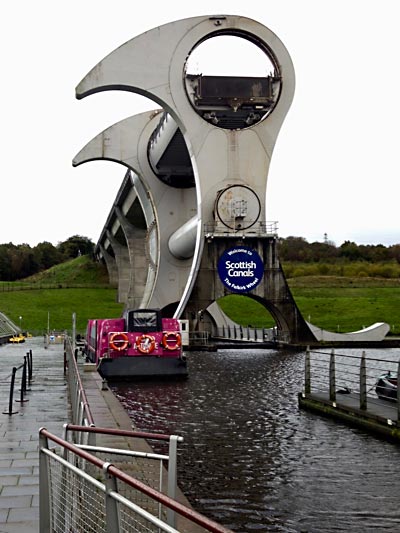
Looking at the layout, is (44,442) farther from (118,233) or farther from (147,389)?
(118,233)

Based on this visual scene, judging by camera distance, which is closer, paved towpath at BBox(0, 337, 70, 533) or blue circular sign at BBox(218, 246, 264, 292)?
paved towpath at BBox(0, 337, 70, 533)

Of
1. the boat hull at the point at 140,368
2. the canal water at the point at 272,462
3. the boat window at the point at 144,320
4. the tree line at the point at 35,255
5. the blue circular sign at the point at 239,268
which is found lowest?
the canal water at the point at 272,462

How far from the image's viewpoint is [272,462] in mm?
11523

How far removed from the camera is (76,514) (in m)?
6.10

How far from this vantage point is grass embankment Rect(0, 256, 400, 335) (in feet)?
207

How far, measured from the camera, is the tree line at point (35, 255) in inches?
Result: 6225

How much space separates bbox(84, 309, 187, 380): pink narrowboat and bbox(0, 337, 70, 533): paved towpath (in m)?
2.28

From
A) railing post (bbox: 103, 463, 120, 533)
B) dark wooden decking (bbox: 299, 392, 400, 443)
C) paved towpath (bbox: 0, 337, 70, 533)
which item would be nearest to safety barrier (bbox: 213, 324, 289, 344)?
paved towpath (bbox: 0, 337, 70, 533)

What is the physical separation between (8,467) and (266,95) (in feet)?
124

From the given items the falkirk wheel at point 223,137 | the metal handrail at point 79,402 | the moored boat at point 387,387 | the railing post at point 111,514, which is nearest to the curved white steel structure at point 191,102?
the falkirk wheel at point 223,137

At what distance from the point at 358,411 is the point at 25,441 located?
661 cm

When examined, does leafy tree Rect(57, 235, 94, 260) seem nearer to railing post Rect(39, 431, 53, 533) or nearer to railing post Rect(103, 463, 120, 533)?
railing post Rect(39, 431, 53, 533)

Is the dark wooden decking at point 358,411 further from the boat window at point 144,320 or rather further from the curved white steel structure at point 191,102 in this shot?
the curved white steel structure at point 191,102

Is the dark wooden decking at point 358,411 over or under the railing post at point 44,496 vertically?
under
